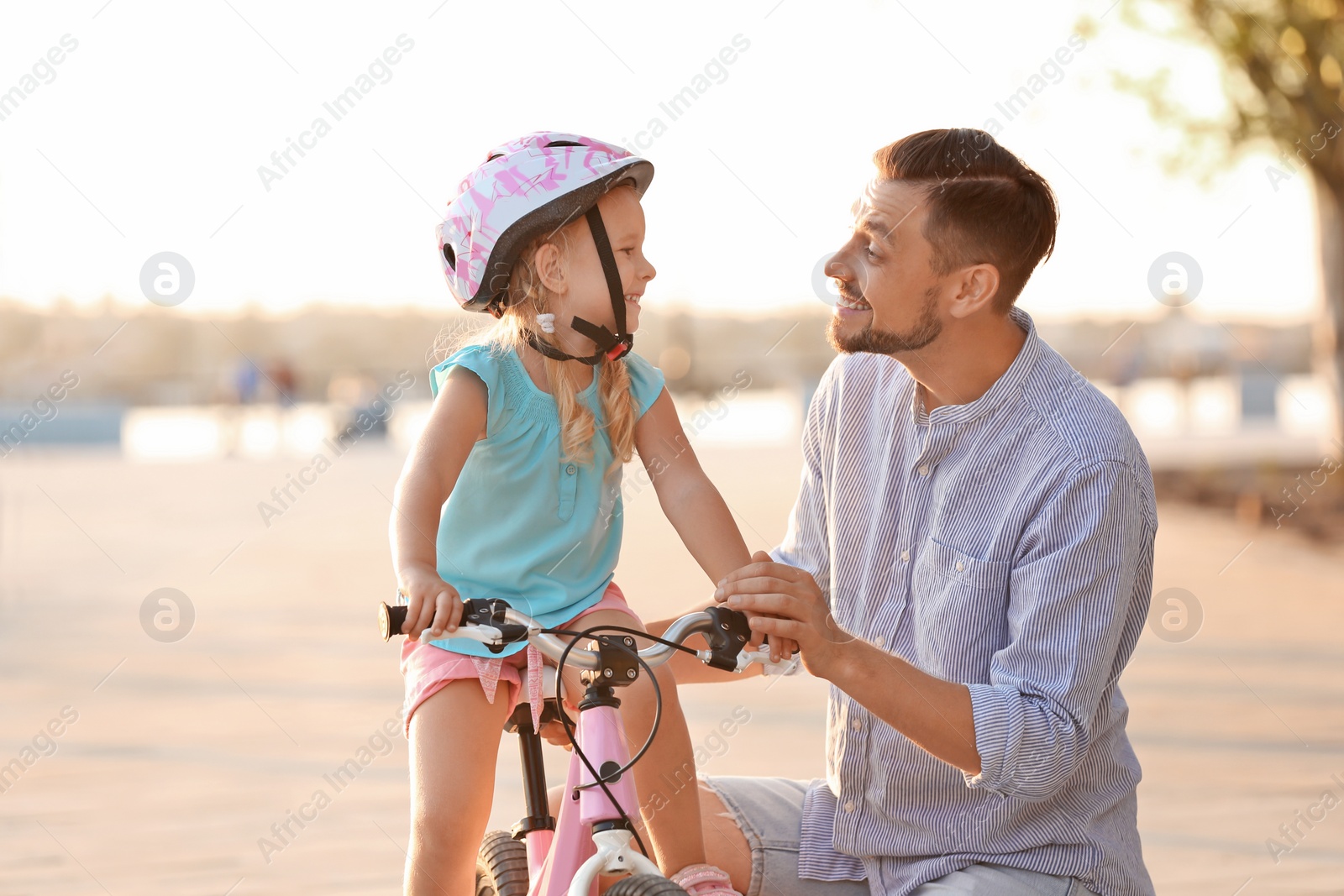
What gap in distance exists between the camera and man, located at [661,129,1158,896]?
8.15ft

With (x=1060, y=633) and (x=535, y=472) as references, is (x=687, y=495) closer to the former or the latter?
(x=535, y=472)

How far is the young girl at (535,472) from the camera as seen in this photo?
2.49 meters

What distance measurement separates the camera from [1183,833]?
16.0 ft

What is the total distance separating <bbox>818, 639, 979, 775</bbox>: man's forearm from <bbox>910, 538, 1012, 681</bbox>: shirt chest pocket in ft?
0.79

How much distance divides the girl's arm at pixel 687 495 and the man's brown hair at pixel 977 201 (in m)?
0.60

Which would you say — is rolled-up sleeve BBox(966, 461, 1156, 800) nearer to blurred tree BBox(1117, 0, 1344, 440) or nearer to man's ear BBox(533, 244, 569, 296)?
man's ear BBox(533, 244, 569, 296)

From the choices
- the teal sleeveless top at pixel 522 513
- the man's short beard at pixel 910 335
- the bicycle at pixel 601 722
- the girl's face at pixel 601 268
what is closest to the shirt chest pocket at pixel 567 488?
the teal sleeveless top at pixel 522 513

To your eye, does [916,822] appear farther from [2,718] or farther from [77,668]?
[77,668]

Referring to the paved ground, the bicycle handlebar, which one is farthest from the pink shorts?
the paved ground

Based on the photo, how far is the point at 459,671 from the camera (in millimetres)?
2502

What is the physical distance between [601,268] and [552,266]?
0.31 feet

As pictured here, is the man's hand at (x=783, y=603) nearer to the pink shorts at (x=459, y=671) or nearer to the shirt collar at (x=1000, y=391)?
the pink shorts at (x=459, y=671)

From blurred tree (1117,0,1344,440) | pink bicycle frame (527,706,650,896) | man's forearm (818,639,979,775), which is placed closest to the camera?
pink bicycle frame (527,706,650,896)

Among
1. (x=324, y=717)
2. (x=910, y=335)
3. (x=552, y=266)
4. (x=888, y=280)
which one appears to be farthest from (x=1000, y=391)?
(x=324, y=717)
